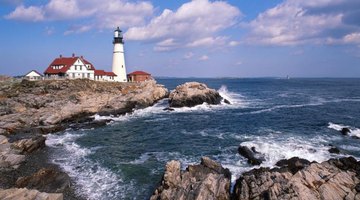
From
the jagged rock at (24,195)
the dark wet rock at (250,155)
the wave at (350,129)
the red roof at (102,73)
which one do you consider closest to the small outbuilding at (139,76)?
the red roof at (102,73)

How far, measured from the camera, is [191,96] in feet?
216

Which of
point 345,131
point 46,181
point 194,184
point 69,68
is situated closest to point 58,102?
point 69,68

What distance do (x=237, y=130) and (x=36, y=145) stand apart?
24669 mm

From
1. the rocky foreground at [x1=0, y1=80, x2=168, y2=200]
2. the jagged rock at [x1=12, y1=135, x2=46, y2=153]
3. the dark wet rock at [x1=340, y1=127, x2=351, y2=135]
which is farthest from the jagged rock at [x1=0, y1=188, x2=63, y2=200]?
the dark wet rock at [x1=340, y1=127, x2=351, y2=135]

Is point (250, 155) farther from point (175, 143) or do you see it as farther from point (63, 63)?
point (63, 63)

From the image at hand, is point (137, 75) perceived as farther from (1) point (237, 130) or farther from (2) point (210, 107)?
(1) point (237, 130)

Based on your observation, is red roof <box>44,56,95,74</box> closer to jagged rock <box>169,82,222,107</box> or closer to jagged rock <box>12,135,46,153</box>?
jagged rock <box>169,82,222,107</box>

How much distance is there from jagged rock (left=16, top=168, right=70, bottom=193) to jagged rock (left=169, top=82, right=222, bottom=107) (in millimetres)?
40223

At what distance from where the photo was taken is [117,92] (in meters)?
61.1

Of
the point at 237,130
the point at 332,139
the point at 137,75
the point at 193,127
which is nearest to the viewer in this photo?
the point at 332,139

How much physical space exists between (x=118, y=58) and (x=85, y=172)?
181 feet

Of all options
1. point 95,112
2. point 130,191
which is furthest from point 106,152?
point 95,112

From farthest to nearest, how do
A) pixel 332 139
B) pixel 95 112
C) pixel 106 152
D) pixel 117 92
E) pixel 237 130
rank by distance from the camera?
1. pixel 117 92
2. pixel 95 112
3. pixel 237 130
4. pixel 332 139
5. pixel 106 152

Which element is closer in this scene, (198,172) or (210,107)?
(198,172)
